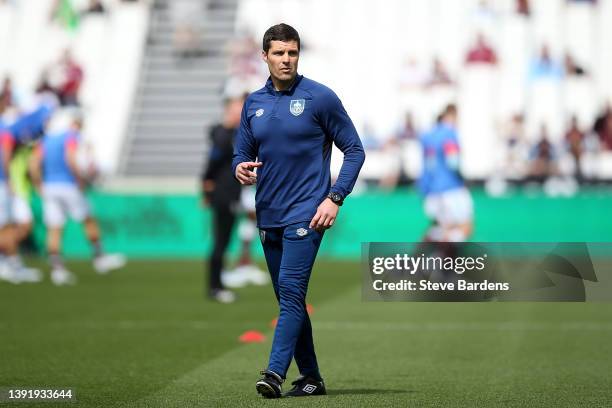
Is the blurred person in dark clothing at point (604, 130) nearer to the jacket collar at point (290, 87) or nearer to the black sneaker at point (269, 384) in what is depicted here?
the jacket collar at point (290, 87)

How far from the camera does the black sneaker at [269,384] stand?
277 inches

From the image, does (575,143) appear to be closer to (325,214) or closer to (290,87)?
(290,87)

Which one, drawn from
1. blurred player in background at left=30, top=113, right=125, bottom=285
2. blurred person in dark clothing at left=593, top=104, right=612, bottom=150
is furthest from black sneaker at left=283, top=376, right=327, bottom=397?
blurred person in dark clothing at left=593, top=104, right=612, bottom=150

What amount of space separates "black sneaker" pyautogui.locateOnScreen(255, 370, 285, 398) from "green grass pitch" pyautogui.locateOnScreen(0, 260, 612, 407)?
3.1 inches

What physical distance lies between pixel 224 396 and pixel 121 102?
25126mm

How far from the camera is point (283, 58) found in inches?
277

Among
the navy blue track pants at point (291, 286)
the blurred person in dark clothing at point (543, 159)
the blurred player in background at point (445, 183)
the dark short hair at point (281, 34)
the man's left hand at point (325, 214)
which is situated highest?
the dark short hair at point (281, 34)

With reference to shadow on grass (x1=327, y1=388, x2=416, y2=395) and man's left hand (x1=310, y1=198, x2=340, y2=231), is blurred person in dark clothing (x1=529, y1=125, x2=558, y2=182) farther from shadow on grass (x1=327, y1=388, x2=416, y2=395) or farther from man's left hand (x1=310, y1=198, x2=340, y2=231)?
man's left hand (x1=310, y1=198, x2=340, y2=231)

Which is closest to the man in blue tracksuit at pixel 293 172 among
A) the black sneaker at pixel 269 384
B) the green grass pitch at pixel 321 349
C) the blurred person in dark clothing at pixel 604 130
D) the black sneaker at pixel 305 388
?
the black sneaker at pixel 269 384

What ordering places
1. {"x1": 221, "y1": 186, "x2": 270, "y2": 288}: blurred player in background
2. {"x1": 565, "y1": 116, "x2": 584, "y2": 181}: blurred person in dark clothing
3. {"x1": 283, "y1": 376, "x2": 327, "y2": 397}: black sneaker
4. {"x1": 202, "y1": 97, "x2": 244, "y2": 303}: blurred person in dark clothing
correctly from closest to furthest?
{"x1": 283, "y1": 376, "x2": 327, "y2": 397}: black sneaker
{"x1": 202, "y1": 97, "x2": 244, "y2": 303}: blurred person in dark clothing
{"x1": 221, "y1": 186, "x2": 270, "y2": 288}: blurred player in background
{"x1": 565, "y1": 116, "x2": 584, "y2": 181}: blurred person in dark clothing

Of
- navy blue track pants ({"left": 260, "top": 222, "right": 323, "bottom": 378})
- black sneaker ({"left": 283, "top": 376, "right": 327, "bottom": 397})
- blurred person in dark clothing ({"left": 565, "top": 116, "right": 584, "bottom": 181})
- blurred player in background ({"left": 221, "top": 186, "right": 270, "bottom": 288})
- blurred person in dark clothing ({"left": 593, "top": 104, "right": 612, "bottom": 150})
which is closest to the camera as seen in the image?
navy blue track pants ({"left": 260, "top": 222, "right": 323, "bottom": 378})

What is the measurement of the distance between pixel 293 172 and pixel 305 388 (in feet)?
4.40

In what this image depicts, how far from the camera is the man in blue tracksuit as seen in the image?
7074 millimetres

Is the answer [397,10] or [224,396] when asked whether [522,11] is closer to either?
[397,10]
